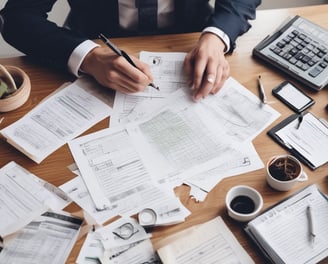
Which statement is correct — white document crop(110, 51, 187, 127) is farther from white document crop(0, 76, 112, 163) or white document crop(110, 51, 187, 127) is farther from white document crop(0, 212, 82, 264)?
white document crop(0, 212, 82, 264)

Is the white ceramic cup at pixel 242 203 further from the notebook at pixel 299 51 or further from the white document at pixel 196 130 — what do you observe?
the notebook at pixel 299 51

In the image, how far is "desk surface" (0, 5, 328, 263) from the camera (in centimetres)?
96

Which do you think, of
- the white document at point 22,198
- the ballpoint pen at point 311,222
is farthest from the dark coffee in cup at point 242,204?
the white document at point 22,198

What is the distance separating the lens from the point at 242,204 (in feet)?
3.14

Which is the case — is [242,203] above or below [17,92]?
below

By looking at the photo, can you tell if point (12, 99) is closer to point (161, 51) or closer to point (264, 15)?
point (161, 51)

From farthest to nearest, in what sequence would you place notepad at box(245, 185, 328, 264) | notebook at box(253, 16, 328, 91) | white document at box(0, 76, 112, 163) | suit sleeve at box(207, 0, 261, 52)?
suit sleeve at box(207, 0, 261, 52) → notebook at box(253, 16, 328, 91) → white document at box(0, 76, 112, 163) → notepad at box(245, 185, 328, 264)

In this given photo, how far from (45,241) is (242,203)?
0.43 m

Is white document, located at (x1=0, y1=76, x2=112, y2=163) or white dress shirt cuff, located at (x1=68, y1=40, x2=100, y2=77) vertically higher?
white dress shirt cuff, located at (x1=68, y1=40, x2=100, y2=77)

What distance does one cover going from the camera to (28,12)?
1.32m

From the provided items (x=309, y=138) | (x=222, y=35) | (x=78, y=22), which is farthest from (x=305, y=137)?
(x=78, y=22)

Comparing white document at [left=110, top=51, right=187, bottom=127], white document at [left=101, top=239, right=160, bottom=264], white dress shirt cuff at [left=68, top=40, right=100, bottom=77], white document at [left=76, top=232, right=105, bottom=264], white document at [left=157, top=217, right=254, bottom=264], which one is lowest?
white document at [left=157, top=217, right=254, bottom=264]

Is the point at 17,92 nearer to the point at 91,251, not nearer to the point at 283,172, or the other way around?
the point at 91,251

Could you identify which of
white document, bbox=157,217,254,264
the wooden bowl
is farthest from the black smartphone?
the wooden bowl
